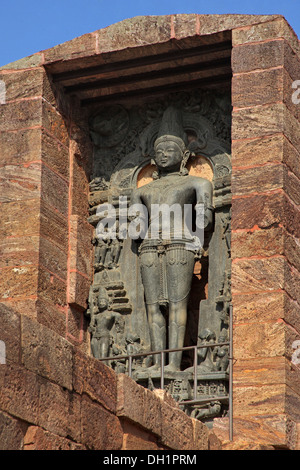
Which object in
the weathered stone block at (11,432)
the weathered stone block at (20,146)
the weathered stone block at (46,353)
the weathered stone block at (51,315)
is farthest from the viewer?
the weathered stone block at (20,146)

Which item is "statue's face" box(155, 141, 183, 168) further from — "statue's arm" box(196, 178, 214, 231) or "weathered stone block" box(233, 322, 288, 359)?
"weathered stone block" box(233, 322, 288, 359)

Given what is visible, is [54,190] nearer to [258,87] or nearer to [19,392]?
[258,87]

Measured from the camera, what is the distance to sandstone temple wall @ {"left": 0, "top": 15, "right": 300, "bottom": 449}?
14102mm

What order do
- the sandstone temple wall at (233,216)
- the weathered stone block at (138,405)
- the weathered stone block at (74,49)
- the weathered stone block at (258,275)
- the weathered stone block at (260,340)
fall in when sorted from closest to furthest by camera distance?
the weathered stone block at (138,405)
the sandstone temple wall at (233,216)
the weathered stone block at (260,340)
the weathered stone block at (258,275)
the weathered stone block at (74,49)

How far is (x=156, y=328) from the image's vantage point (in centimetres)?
1622

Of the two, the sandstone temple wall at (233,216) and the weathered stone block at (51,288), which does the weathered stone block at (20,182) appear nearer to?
the sandstone temple wall at (233,216)

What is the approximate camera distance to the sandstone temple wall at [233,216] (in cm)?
1410

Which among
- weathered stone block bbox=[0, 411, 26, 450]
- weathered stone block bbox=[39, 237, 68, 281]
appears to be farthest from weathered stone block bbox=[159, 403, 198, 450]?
weathered stone block bbox=[39, 237, 68, 281]

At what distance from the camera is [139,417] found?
1220 cm

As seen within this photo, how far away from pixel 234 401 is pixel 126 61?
486 cm

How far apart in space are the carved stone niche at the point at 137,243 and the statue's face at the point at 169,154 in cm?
24

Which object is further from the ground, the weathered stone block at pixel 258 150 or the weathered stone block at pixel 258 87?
the weathered stone block at pixel 258 87

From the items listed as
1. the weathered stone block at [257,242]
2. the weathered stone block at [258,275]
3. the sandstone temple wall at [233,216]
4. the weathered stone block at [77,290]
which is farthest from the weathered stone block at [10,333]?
the weathered stone block at [77,290]
